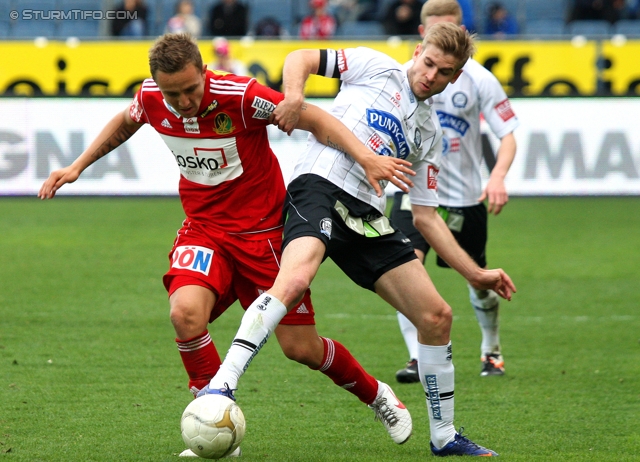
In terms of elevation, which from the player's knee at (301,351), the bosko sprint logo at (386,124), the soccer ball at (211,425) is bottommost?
A: the player's knee at (301,351)

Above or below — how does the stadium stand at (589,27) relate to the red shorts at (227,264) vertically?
below

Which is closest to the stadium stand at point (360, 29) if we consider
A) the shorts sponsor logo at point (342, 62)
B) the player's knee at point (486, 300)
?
the player's knee at point (486, 300)

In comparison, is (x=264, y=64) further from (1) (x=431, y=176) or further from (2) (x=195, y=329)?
(2) (x=195, y=329)

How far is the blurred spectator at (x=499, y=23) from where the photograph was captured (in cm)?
1603

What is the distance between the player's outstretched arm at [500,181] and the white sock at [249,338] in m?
2.32

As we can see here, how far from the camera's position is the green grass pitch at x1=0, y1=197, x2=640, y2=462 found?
4.59 m

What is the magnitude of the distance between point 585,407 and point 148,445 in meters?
2.40

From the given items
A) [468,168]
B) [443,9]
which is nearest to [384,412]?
[468,168]

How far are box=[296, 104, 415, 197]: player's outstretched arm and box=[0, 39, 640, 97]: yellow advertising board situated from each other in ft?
34.9

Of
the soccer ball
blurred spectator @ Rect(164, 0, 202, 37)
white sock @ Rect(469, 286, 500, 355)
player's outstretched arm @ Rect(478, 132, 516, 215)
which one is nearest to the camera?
the soccer ball

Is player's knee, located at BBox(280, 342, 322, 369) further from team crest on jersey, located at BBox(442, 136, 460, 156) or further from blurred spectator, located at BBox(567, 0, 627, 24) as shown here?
blurred spectator, located at BBox(567, 0, 627, 24)

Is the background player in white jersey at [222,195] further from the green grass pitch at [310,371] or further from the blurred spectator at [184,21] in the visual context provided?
the blurred spectator at [184,21]

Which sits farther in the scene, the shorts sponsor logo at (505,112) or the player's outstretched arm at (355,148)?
the shorts sponsor logo at (505,112)

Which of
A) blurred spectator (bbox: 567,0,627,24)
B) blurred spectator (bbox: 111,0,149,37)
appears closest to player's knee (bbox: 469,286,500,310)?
blurred spectator (bbox: 111,0,149,37)
